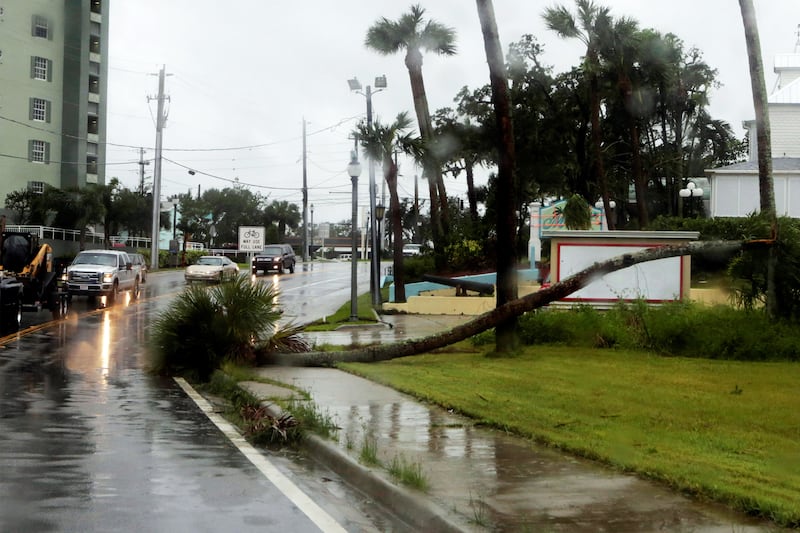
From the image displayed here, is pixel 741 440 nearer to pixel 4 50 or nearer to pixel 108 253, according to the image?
pixel 108 253

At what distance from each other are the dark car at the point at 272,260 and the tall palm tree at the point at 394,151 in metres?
26.9

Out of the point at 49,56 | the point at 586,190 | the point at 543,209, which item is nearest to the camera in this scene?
the point at 543,209

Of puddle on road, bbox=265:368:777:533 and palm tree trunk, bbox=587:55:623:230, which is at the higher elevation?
palm tree trunk, bbox=587:55:623:230

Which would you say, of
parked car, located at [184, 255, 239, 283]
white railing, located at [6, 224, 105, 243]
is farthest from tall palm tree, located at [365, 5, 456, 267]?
white railing, located at [6, 224, 105, 243]

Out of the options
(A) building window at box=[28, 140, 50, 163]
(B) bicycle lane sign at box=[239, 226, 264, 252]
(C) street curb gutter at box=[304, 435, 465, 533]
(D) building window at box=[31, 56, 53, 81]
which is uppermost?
(D) building window at box=[31, 56, 53, 81]

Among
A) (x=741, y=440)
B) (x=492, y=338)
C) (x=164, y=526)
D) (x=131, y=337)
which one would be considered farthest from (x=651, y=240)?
(x=164, y=526)

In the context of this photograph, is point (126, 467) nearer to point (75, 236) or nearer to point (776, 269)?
point (776, 269)

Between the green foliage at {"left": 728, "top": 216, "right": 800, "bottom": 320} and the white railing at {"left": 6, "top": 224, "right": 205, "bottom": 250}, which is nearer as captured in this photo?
the green foliage at {"left": 728, "top": 216, "right": 800, "bottom": 320}

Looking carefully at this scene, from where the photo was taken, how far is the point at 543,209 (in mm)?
39719

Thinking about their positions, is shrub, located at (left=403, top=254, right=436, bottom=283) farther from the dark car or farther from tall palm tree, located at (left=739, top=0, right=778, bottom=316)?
tall palm tree, located at (left=739, top=0, right=778, bottom=316)

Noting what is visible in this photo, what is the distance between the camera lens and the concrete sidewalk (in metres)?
6.20

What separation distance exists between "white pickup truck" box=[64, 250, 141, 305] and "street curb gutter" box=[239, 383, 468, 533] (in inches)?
1041

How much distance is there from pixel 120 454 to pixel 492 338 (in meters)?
11.5

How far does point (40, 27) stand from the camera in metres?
65.5
